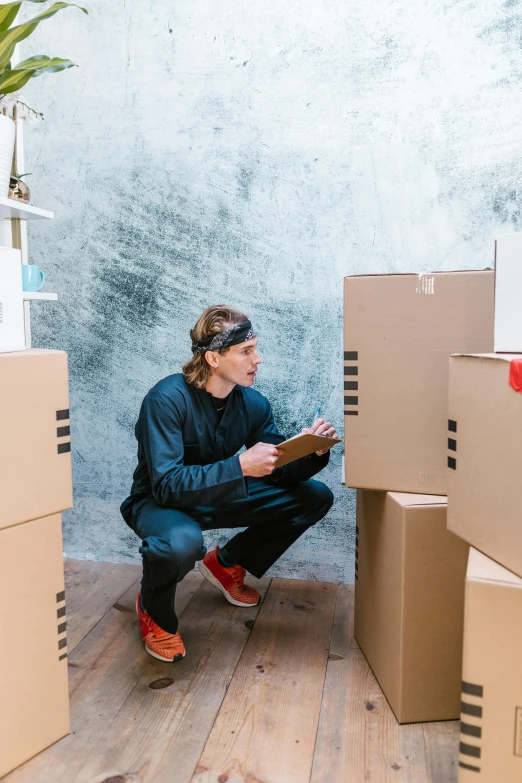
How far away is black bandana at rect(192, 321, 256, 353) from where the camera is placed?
1911 mm

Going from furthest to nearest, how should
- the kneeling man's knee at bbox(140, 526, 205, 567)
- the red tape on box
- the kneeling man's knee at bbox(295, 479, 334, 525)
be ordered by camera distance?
the kneeling man's knee at bbox(295, 479, 334, 525) < the kneeling man's knee at bbox(140, 526, 205, 567) < the red tape on box

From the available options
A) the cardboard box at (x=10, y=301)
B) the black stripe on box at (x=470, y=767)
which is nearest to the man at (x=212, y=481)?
the cardboard box at (x=10, y=301)

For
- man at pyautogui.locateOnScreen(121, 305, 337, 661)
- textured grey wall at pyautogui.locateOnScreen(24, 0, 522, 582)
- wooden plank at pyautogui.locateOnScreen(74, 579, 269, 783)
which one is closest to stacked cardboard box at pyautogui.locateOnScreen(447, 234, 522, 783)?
wooden plank at pyautogui.locateOnScreen(74, 579, 269, 783)

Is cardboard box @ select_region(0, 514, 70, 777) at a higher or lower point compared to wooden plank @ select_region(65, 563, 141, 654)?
higher

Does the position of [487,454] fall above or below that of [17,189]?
below

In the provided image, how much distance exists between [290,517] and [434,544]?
2.19ft

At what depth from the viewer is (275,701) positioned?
1.60 meters

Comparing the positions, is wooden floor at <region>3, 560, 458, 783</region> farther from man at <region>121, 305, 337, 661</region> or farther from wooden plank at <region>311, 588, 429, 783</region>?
man at <region>121, 305, 337, 661</region>

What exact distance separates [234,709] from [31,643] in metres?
0.52

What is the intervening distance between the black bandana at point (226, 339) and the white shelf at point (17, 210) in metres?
0.62

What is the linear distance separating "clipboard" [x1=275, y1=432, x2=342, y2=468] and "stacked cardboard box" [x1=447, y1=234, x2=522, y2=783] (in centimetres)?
62

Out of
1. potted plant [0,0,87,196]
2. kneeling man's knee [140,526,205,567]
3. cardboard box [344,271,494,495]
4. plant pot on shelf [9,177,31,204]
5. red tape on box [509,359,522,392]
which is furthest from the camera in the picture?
plant pot on shelf [9,177,31,204]

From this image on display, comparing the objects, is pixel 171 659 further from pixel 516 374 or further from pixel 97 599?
pixel 516 374

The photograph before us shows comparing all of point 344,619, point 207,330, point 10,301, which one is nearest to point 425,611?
point 344,619
